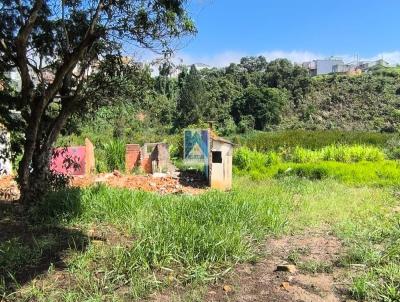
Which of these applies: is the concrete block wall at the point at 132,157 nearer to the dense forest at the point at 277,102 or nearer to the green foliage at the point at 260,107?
the dense forest at the point at 277,102

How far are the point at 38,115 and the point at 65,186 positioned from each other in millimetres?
1462

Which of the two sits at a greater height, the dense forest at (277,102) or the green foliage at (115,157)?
the dense forest at (277,102)

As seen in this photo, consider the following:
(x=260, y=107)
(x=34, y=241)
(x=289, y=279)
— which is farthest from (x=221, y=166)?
(x=260, y=107)

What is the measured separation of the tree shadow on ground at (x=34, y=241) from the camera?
12.7ft

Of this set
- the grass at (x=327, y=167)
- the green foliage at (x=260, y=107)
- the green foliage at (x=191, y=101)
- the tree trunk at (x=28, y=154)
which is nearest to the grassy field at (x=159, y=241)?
the tree trunk at (x=28, y=154)

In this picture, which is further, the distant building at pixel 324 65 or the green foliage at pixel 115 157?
the distant building at pixel 324 65

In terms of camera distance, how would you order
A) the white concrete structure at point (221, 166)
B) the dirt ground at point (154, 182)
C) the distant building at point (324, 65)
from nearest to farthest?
the dirt ground at point (154, 182) → the white concrete structure at point (221, 166) → the distant building at point (324, 65)

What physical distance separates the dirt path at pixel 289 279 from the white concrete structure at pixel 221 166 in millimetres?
6659

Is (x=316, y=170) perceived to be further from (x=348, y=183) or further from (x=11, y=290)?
(x=11, y=290)

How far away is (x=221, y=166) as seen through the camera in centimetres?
1145

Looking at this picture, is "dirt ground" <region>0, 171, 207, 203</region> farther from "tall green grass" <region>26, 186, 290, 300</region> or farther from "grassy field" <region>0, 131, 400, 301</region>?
"tall green grass" <region>26, 186, 290, 300</region>

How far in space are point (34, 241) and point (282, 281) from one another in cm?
244

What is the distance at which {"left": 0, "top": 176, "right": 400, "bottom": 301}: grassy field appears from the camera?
3568mm

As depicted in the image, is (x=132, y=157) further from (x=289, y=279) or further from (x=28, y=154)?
(x=289, y=279)
